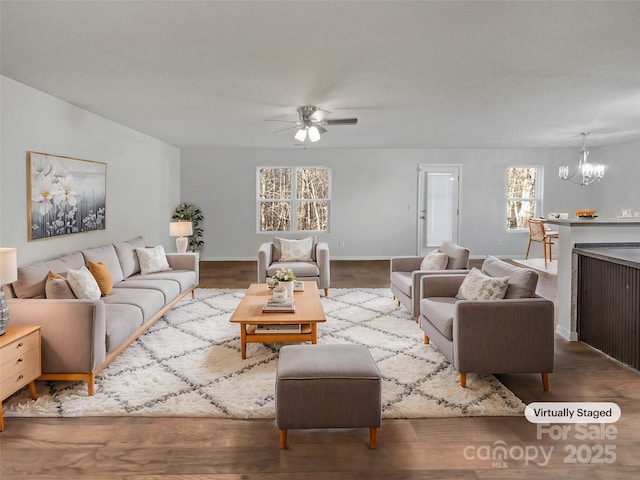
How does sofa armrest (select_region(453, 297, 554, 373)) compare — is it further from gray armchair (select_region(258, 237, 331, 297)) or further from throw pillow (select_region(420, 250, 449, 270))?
gray armchair (select_region(258, 237, 331, 297))

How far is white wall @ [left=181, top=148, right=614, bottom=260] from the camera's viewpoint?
30.8 feet

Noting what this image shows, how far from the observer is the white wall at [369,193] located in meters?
9.40

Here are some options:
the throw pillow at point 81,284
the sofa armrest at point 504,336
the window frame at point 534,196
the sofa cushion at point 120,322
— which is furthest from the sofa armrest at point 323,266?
the window frame at point 534,196

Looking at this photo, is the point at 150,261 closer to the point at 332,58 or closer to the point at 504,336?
the point at 332,58

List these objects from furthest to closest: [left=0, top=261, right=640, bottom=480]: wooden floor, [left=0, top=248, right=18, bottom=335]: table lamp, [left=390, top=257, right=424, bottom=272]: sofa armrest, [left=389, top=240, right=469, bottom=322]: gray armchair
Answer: [left=390, top=257, right=424, bottom=272]: sofa armrest → [left=389, top=240, right=469, bottom=322]: gray armchair → [left=0, top=248, right=18, bottom=335]: table lamp → [left=0, top=261, right=640, bottom=480]: wooden floor

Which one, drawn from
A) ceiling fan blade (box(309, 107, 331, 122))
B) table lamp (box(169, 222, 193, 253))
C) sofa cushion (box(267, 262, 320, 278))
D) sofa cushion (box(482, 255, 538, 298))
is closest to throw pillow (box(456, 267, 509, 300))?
sofa cushion (box(482, 255, 538, 298))

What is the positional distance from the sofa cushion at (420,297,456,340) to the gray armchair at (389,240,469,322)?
1.29 ft

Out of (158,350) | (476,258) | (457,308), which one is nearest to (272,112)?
(158,350)

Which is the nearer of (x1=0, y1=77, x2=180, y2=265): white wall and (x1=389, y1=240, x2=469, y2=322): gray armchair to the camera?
(x1=0, y1=77, x2=180, y2=265): white wall

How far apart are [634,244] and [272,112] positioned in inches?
160

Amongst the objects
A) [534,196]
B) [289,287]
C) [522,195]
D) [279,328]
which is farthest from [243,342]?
[534,196]

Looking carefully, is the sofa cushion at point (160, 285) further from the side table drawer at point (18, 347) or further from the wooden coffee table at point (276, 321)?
the side table drawer at point (18, 347)

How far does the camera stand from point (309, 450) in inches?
98.5

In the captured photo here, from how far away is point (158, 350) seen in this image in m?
4.07
